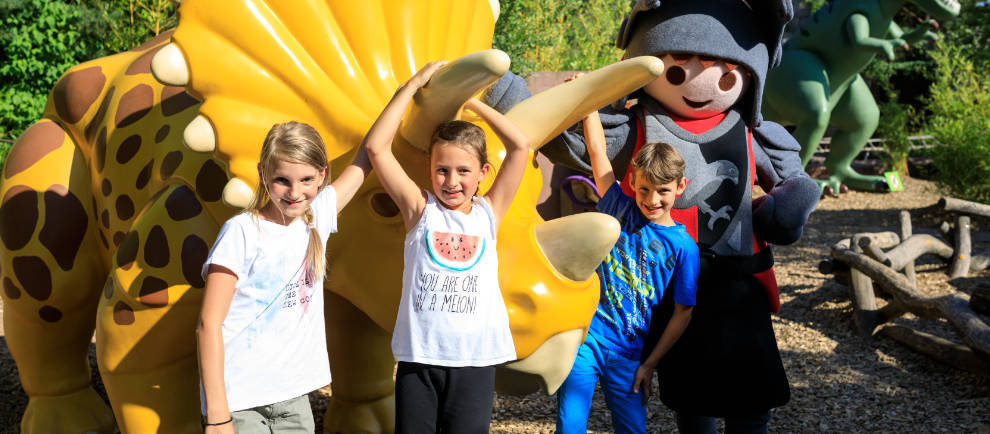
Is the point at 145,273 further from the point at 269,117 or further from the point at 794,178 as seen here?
the point at 794,178

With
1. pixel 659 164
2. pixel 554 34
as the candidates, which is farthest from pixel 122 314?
pixel 554 34

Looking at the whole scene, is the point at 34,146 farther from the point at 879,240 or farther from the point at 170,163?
the point at 879,240

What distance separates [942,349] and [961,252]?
284 cm

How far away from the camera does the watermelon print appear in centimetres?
203

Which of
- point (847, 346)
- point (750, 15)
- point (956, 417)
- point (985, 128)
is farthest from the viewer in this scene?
point (985, 128)

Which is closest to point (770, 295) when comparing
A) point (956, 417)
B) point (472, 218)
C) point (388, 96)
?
point (472, 218)

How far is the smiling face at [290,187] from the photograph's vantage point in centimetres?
189

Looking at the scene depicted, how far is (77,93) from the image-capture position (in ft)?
10.3

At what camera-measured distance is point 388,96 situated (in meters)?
2.23

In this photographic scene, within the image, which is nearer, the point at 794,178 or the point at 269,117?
the point at 269,117

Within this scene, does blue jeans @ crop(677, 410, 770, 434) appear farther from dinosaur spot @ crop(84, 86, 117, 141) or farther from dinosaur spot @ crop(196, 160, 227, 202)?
dinosaur spot @ crop(84, 86, 117, 141)

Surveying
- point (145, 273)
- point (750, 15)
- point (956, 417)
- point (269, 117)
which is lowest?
point (956, 417)

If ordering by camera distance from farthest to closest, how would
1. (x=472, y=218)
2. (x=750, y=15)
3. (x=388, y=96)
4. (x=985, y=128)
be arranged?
(x=985, y=128) → (x=750, y=15) → (x=388, y=96) → (x=472, y=218)

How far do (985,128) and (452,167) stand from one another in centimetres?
1013
